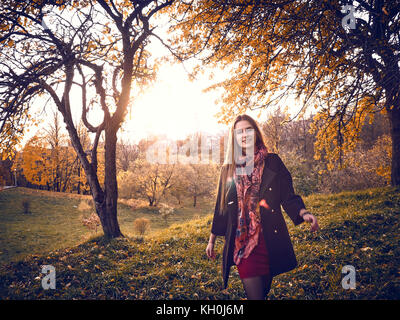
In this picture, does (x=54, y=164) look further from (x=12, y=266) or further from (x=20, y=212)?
(x=12, y=266)

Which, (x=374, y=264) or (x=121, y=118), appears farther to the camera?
(x=121, y=118)

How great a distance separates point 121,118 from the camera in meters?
7.44

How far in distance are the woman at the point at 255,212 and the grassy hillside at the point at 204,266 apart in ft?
6.01

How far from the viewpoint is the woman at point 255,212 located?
8.02 feet

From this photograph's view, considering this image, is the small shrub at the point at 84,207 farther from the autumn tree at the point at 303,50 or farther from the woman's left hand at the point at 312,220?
the woman's left hand at the point at 312,220

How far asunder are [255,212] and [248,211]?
8 cm

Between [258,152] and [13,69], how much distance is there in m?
6.96

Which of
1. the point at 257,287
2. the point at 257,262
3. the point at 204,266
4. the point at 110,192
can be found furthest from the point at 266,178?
the point at 110,192

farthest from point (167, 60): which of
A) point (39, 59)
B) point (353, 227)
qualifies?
point (353, 227)

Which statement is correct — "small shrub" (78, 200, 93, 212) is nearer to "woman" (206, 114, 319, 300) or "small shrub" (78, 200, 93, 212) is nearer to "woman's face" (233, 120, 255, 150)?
"woman" (206, 114, 319, 300)

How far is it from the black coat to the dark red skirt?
52 millimetres

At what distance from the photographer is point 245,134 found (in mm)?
2920

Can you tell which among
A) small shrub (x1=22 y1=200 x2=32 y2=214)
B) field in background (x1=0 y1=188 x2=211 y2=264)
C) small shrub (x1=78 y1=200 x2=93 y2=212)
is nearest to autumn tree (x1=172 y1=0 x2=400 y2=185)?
field in background (x1=0 y1=188 x2=211 y2=264)

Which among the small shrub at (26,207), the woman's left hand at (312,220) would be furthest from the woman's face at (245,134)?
the small shrub at (26,207)
